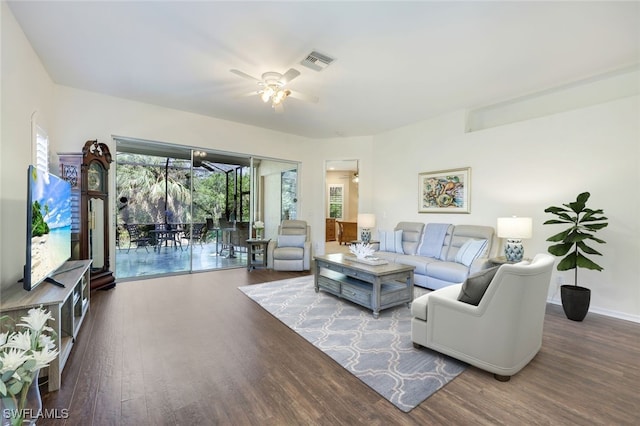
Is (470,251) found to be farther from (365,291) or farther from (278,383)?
(278,383)

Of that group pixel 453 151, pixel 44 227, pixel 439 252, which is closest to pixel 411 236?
pixel 439 252

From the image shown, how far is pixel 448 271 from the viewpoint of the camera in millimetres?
3961

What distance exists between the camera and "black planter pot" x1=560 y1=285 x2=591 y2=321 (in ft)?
10.3

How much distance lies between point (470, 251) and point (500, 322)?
2267 millimetres

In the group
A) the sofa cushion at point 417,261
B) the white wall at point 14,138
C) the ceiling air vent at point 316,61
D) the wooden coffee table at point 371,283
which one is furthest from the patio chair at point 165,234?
the sofa cushion at point 417,261

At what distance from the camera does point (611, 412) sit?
176cm

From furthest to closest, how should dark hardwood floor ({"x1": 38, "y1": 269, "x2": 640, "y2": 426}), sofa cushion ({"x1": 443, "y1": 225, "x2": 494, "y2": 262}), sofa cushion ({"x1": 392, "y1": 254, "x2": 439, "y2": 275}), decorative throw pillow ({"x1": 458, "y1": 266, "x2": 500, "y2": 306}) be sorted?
1. sofa cushion ({"x1": 392, "y1": 254, "x2": 439, "y2": 275})
2. sofa cushion ({"x1": 443, "y1": 225, "x2": 494, "y2": 262})
3. decorative throw pillow ({"x1": 458, "y1": 266, "x2": 500, "y2": 306})
4. dark hardwood floor ({"x1": 38, "y1": 269, "x2": 640, "y2": 426})

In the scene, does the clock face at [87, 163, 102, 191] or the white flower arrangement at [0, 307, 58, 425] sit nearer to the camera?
the white flower arrangement at [0, 307, 58, 425]

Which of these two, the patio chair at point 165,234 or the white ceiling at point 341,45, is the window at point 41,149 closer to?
the white ceiling at point 341,45

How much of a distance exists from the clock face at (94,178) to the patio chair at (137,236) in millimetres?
1202

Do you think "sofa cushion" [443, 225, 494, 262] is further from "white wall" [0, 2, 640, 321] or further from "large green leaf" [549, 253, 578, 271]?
"large green leaf" [549, 253, 578, 271]

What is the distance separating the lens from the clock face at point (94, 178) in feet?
13.1

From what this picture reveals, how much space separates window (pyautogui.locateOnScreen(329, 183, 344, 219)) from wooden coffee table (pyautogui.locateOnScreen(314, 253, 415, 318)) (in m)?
7.26

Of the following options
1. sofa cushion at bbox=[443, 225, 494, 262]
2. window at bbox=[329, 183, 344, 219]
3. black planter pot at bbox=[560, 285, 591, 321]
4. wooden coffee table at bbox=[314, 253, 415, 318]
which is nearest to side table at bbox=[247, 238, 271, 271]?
wooden coffee table at bbox=[314, 253, 415, 318]
